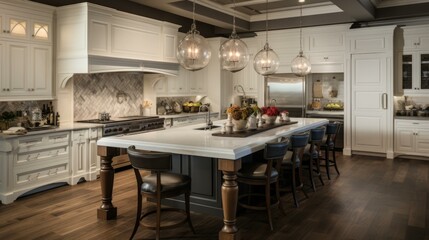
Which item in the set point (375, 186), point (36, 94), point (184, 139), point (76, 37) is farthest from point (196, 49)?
point (375, 186)

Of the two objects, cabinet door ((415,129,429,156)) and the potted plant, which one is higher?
the potted plant

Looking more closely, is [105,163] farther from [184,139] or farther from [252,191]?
[252,191]

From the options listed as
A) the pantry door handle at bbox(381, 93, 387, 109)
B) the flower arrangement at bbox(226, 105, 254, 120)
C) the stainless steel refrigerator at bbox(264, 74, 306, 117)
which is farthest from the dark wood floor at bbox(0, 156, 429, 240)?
the stainless steel refrigerator at bbox(264, 74, 306, 117)

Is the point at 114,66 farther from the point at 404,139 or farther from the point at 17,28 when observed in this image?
the point at 404,139

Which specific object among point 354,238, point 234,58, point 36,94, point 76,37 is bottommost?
point 354,238

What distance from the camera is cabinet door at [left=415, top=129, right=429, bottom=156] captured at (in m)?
7.20

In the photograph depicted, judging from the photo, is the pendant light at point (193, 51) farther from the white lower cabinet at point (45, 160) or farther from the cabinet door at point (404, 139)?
the cabinet door at point (404, 139)

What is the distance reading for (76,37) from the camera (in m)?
5.52

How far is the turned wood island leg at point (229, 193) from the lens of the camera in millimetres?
3246

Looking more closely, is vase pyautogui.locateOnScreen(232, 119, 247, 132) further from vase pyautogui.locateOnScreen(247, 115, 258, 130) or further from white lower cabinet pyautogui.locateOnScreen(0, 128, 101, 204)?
white lower cabinet pyautogui.locateOnScreen(0, 128, 101, 204)

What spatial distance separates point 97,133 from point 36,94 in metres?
1.01

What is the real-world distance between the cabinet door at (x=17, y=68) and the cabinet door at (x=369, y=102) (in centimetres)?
601

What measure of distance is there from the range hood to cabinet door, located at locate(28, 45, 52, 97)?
0.23 m

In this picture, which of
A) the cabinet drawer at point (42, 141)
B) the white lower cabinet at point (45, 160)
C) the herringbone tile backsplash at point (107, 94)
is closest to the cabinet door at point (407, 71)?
the herringbone tile backsplash at point (107, 94)
